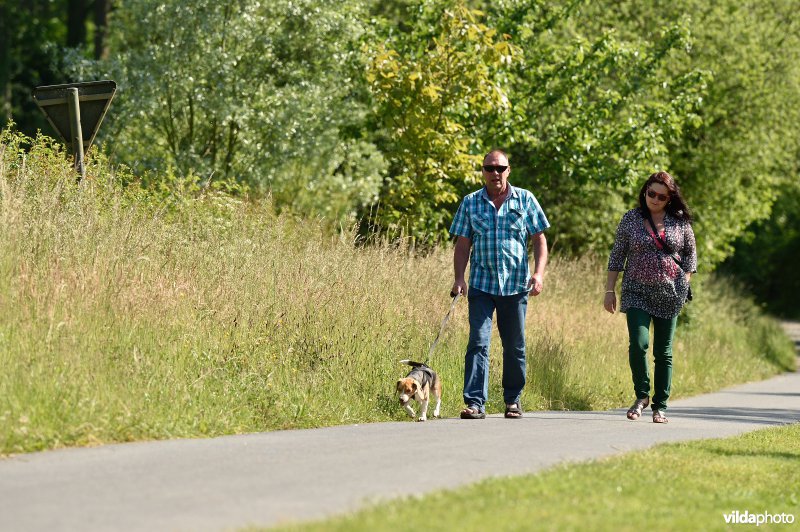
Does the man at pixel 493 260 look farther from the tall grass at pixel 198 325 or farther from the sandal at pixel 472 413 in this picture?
the tall grass at pixel 198 325

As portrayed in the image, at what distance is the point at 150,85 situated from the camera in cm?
2772

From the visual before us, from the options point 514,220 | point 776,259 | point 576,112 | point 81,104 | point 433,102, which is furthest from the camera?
point 776,259

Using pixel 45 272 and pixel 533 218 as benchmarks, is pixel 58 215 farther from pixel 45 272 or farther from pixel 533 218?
pixel 533 218

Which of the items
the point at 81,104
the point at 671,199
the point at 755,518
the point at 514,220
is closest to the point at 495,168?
the point at 514,220

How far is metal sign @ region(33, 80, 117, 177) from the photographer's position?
1277 cm

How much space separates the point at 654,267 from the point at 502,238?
1370 millimetres

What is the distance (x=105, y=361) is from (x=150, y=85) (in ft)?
61.3

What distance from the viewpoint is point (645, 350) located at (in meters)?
12.1

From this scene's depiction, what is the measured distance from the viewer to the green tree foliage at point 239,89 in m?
27.6

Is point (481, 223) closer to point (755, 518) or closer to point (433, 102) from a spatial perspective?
point (755, 518)

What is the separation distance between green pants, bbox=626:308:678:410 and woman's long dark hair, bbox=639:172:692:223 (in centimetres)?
90

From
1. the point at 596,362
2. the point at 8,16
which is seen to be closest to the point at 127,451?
the point at 596,362

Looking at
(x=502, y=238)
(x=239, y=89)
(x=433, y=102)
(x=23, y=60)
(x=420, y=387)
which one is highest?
(x=23, y=60)

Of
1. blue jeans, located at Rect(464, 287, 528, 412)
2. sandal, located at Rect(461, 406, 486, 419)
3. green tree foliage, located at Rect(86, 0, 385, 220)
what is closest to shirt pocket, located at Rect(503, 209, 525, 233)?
blue jeans, located at Rect(464, 287, 528, 412)
